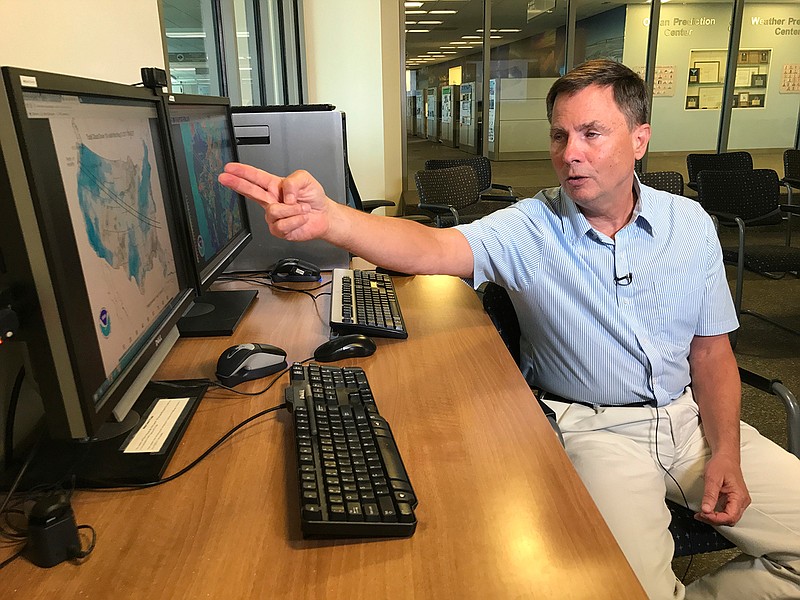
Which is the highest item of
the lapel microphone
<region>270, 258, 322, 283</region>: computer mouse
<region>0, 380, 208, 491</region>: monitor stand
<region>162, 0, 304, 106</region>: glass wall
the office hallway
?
<region>162, 0, 304, 106</region>: glass wall

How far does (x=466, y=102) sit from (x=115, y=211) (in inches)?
270

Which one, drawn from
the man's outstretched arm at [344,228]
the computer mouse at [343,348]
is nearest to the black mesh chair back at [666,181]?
the man's outstretched arm at [344,228]

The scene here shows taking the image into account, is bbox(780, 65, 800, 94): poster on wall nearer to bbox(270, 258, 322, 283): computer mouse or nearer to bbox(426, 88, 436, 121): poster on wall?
bbox(426, 88, 436, 121): poster on wall

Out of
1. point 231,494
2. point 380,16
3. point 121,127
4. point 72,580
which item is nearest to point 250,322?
point 121,127

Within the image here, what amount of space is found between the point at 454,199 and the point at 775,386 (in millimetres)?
3604

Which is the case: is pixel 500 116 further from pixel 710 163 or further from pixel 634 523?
pixel 634 523

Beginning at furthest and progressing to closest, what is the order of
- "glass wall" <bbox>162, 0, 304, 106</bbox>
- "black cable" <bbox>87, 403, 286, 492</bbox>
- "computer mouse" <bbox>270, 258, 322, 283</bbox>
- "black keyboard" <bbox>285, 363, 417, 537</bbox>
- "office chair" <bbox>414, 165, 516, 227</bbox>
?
"office chair" <bbox>414, 165, 516, 227</bbox>, "glass wall" <bbox>162, 0, 304, 106</bbox>, "computer mouse" <bbox>270, 258, 322, 283</bbox>, "black cable" <bbox>87, 403, 286, 492</bbox>, "black keyboard" <bbox>285, 363, 417, 537</bbox>

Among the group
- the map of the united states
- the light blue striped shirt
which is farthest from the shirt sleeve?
the map of the united states

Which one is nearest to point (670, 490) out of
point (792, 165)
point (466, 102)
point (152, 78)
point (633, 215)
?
point (633, 215)

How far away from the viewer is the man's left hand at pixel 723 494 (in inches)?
50.5

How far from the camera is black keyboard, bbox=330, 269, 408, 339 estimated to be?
1.47m

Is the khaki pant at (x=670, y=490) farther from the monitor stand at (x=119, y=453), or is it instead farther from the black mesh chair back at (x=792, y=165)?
the black mesh chair back at (x=792, y=165)

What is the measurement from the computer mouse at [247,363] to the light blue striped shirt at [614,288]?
1.78 ft

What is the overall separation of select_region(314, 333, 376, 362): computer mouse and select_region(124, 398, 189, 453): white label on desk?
0.31 metres
